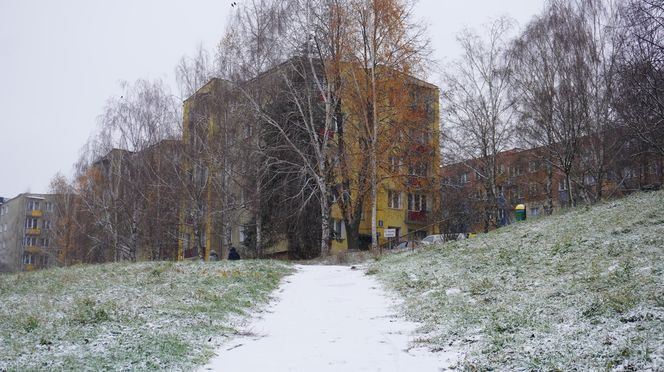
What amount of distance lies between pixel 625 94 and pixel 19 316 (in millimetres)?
21818

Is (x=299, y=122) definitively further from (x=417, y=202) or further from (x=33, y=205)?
(x=33, y=205)

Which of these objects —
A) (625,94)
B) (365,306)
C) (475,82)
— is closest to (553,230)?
(625,94)

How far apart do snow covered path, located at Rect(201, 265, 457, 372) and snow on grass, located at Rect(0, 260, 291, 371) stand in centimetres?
55

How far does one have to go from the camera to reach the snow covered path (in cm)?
797

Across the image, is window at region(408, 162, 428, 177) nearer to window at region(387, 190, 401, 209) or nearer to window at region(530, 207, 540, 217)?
window at region(387, 190, 401, 209)

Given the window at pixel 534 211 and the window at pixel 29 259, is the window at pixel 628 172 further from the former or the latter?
the window at pixel 29 259

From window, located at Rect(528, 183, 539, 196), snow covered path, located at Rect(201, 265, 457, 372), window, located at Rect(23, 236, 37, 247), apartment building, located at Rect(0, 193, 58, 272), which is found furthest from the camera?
window, located at Rect(23, 236, 37, 247)

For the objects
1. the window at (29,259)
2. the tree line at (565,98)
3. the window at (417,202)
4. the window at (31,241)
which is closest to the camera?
the tree line at (565,98)

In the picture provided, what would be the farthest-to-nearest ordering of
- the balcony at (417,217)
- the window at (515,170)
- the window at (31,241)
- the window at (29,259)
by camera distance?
the window at (31,241), the window at (29,259), the balcony at (417,217), the window at (515,170)

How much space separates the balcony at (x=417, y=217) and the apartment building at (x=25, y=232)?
51.5 meters

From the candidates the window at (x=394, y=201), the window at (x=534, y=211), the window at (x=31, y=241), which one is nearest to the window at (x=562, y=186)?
the window at (x=534, y=211)

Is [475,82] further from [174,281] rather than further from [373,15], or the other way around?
[174,281]

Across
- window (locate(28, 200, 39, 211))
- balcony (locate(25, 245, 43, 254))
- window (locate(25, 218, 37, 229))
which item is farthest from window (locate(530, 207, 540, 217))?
window (locate(28, 200, 39, 211))

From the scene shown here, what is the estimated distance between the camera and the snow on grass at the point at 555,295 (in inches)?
279
